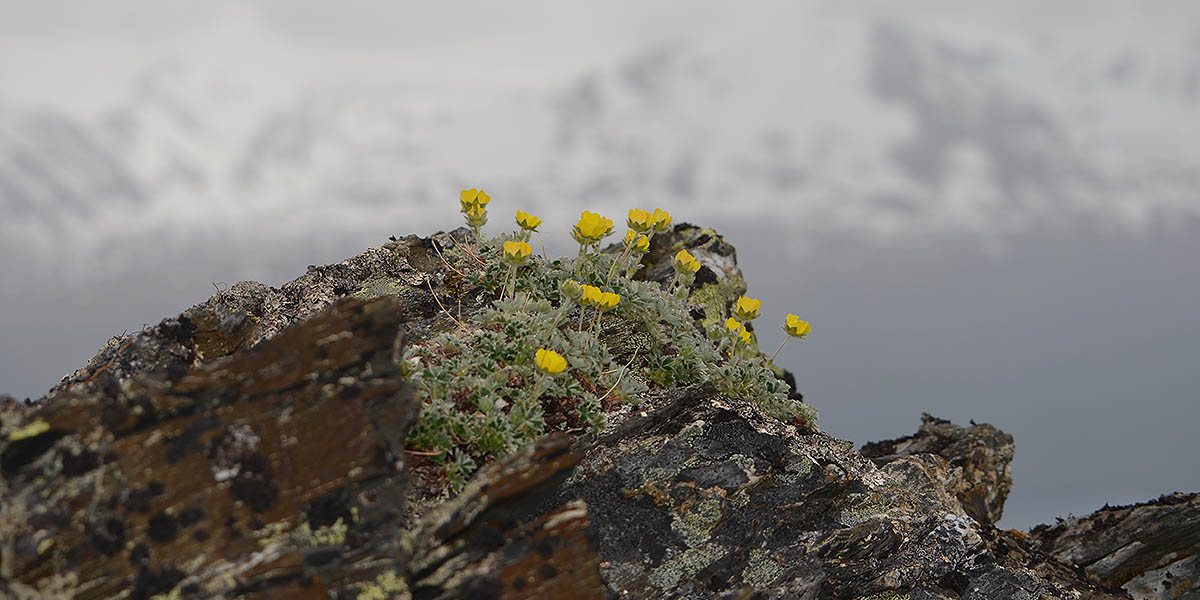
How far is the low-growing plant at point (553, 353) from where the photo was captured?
22.6 ft

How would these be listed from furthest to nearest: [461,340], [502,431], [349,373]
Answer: [461,340] < [502,431] < [349,373]

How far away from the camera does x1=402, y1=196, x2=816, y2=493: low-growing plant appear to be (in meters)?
6.88

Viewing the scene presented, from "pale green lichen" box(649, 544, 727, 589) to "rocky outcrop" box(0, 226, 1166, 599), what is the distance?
0.5 inches

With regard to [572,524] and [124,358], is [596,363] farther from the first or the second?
[124,358]

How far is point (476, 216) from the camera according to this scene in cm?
910

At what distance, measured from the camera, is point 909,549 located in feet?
26.8

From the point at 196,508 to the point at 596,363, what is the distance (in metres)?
4.20

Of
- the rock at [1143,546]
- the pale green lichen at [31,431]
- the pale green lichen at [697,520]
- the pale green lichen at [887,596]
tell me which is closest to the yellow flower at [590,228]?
the pale green lichen at [697,520]

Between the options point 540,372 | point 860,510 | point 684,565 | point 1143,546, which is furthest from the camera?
point 1143,546

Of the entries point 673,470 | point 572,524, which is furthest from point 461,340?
point 572,524

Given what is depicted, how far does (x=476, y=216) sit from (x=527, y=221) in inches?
23.4

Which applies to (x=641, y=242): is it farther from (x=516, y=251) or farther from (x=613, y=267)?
(x=516, y=251)

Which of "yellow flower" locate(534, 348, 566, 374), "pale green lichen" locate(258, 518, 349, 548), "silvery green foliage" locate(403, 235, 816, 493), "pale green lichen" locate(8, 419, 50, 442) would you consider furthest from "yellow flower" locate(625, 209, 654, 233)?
"pale green lichen" locate(8, 419, 50, 442)

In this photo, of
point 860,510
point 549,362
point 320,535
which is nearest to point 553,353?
point 549,362
